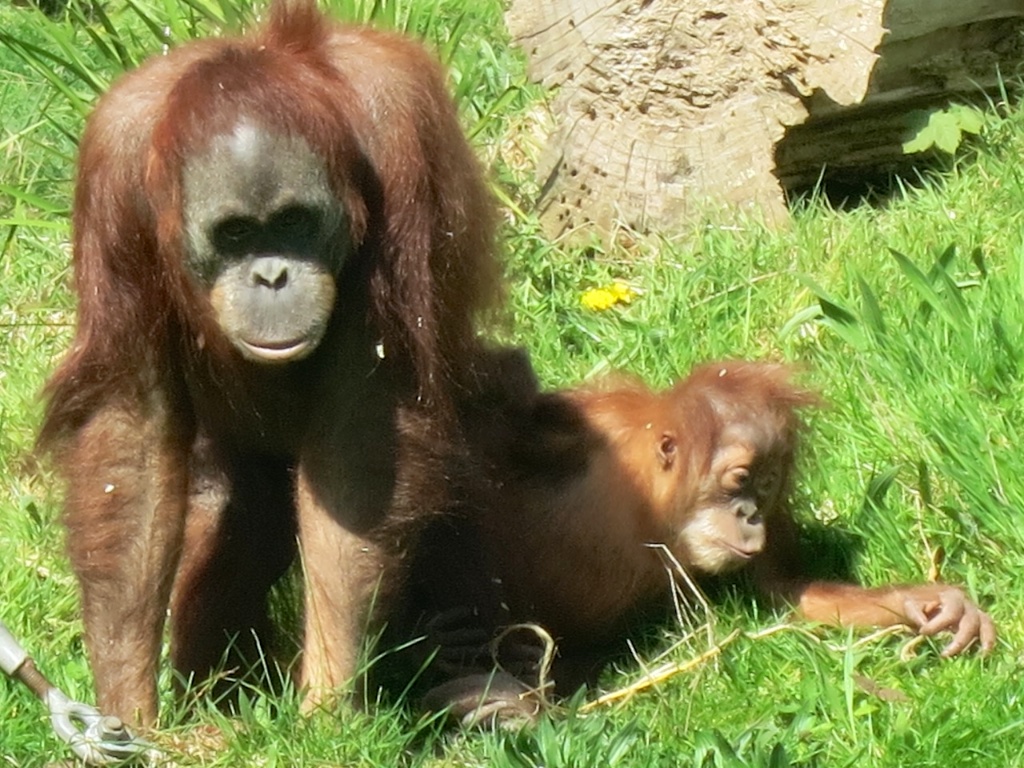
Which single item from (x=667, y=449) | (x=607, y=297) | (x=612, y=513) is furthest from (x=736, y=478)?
(x=607, y=297)

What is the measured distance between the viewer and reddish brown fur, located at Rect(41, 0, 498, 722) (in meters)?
3.14

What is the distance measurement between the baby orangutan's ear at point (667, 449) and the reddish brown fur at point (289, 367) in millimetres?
754

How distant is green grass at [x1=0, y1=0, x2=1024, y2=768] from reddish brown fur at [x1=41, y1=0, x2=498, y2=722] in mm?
292

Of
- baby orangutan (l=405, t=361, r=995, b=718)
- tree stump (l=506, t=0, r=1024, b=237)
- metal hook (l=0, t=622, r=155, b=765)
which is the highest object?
tree stump (l=506, t=0, r=1024, b=237)

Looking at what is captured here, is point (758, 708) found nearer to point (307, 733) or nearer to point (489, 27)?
point (307, 733)

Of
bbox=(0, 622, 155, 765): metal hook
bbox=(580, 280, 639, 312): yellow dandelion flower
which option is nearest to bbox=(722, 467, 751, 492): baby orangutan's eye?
bbox=(580, 280, 639, 312): yellow dandelion flower

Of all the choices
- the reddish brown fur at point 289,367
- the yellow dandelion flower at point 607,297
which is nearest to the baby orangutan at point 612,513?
the reddish brown fur at point 289,367

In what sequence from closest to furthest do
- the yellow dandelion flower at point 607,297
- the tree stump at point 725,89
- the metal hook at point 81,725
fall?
1. the metal hook at point 81,725
2. the yellow dandelion flower at point 607,297
3. the tree stump at point 725,89

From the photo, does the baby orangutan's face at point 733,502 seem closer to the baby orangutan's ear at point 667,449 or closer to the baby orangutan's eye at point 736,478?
the baby orangutan's eye at point 736,478

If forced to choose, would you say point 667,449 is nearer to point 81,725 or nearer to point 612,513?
point 612,513

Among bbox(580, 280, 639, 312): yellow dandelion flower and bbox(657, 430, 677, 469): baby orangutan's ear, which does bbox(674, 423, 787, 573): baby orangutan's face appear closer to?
bbox(657, 430, 677, 469): baby orangutan's ear

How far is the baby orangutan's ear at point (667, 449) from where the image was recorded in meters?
4.10

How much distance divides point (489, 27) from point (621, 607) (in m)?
3.09

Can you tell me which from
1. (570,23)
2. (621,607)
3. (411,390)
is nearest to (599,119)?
(570,23)
